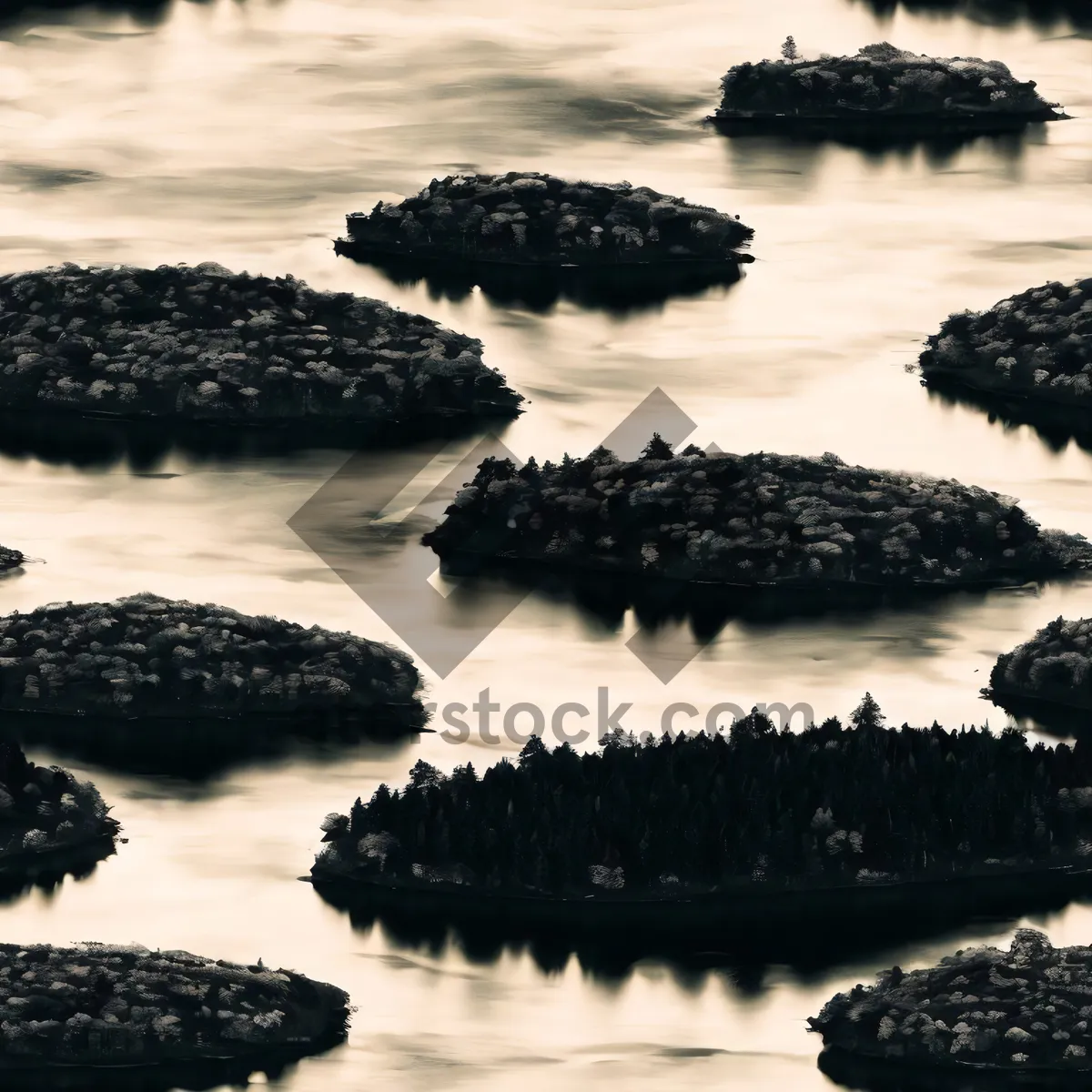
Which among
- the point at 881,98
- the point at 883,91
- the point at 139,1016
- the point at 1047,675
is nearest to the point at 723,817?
the point at 1047,675

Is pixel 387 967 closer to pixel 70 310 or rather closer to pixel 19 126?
pixel 70 310

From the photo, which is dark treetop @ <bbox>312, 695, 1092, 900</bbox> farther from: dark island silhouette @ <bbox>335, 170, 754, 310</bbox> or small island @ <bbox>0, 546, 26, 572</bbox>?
dark island silhouette @ <bbox>335, 170, 754, 310</bbox>

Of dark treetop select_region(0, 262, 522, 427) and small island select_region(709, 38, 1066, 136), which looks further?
small island select_region(709, 38, 1066, 136)

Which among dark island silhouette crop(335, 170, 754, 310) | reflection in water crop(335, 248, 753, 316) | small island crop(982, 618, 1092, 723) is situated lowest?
small island crop(982, 618, 1092, 723)

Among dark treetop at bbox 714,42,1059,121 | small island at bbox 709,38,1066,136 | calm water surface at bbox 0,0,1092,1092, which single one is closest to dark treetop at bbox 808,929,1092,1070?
calm water surface at bbox 0,0,1092,1092

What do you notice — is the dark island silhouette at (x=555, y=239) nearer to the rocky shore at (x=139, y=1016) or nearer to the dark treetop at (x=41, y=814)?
the dark treetop at (x=41, y=814)

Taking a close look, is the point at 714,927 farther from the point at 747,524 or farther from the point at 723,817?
the point at 747,524

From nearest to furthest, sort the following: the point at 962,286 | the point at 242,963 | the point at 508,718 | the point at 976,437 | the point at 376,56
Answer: the point at 242,963
the point at 508,718
the point at 976,437
the point at 962,286
the point at 376,56

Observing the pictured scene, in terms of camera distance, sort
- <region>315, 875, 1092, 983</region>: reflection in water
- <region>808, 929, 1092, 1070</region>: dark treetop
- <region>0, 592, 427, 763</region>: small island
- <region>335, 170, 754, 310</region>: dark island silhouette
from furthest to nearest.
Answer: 1. <region>335, 170, 754, 310</region>: dark island silhouette
2. <region>0, 592, 427, 763</region>: small island
3. <region>315, 875, 1092, 983</region>: reflection in water
4. <region>808, 929, 1092, 1070</region>: dark treetop

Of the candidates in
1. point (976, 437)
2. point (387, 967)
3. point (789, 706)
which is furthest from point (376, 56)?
point (387, 967)
